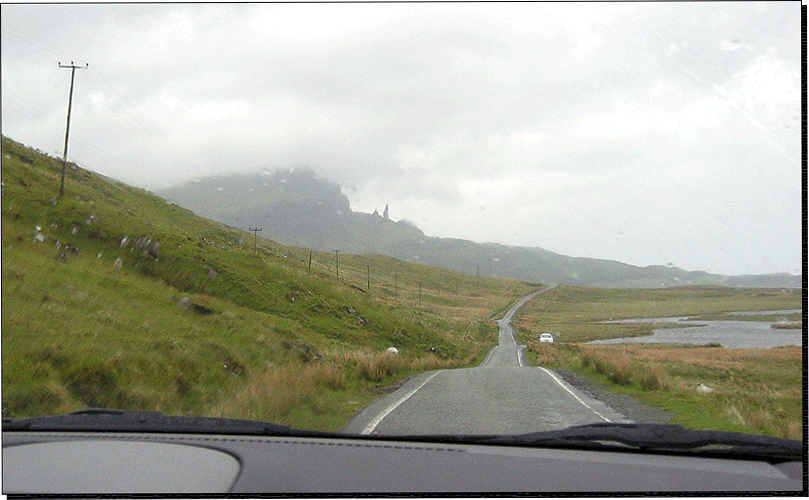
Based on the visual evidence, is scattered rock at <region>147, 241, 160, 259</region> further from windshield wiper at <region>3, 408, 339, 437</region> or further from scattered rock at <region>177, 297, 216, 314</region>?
windshield wiper at <region>3, 408, 339, 437</region>

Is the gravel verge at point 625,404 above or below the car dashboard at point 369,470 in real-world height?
below

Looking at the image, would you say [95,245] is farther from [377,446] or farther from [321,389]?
[377,446]

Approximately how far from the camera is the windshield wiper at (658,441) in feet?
11.2

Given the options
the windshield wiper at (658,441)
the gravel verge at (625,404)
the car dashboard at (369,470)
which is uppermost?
the windshield wiper at (658,441)

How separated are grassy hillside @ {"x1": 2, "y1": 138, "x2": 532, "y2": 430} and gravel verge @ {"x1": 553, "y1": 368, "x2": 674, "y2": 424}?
3738mm

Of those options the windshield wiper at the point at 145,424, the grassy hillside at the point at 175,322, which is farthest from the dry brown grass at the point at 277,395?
the windshield wiper at the point at 145,424

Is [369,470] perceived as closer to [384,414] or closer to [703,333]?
[384,414]

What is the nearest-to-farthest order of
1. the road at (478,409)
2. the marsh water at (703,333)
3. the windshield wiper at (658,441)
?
1. the windshield wiper at (658,441)
2. the road at (478,409)
3. the marsh water at (703,333)

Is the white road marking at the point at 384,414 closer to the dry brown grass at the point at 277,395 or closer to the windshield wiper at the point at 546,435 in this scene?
the dry brown grass at the point at 277,395

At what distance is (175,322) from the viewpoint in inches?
501

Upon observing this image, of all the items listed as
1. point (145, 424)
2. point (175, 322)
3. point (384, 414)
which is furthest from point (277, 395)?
point (175, 322)

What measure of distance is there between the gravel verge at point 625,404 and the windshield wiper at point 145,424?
366 centimetres

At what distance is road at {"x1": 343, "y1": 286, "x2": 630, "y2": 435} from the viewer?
5574mm

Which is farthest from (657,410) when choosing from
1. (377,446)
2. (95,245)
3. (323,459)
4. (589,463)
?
(95,245)
